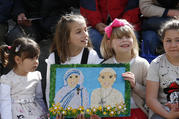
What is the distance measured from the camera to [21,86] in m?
3.32

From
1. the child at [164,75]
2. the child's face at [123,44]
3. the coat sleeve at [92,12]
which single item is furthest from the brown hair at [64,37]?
the child at [164,75]

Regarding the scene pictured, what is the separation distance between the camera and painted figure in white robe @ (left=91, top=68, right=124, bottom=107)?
9.84 ft

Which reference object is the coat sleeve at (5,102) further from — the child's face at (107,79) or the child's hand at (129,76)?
the child's hand at (129,76)

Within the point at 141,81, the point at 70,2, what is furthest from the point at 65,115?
the point at 70,2

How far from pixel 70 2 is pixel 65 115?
211 cm

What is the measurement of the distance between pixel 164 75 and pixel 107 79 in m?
0.55

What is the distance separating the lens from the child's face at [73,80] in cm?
304

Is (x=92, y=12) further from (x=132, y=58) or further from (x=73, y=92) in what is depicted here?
(x=73, y=92)

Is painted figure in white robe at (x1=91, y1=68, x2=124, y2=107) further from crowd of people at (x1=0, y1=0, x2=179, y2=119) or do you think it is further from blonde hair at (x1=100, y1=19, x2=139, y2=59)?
blonde hair at (x1=100, y1=19, x2=139, y2=59)

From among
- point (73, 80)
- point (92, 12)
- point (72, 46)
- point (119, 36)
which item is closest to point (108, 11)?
point (92, 12)

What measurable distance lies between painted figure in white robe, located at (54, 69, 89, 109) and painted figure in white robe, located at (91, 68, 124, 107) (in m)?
0.09

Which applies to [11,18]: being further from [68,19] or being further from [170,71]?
[170,71]

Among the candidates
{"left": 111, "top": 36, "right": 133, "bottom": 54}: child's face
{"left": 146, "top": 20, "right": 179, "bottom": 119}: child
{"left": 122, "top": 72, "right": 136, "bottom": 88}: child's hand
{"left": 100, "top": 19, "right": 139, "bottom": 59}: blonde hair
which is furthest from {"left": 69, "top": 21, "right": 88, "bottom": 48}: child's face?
{"left": 146, "top": 20, "right": 179, "bottom": 119}: child

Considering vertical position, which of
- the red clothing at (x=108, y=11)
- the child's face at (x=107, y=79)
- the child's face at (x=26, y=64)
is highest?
the red clothing at (x=108, y=11)
